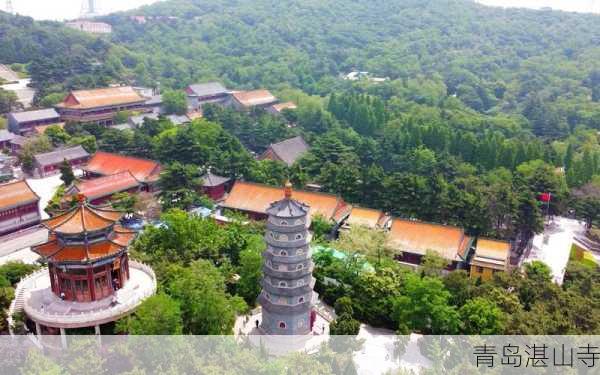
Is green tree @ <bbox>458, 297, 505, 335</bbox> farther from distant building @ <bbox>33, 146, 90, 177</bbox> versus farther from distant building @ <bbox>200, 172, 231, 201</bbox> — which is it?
distant building @ <bbox>33, 146, 90, 177</bbox>

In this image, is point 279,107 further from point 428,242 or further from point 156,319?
point 156,319

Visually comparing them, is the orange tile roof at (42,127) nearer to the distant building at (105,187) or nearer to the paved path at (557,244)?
the distant building at (105,187)

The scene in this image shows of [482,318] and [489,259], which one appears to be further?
[489,259]

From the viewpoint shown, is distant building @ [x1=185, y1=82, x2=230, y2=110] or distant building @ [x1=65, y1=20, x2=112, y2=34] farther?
distant building @ [x1=65, y1=20, x2=112, y2=34]

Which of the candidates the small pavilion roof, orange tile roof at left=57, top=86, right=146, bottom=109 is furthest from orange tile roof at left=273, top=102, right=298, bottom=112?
the small pavilion roof

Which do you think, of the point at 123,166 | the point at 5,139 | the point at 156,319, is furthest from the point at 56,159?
the point at 156,319

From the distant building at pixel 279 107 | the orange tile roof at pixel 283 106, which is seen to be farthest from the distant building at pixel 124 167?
the orange tile roof at pixel 283 106

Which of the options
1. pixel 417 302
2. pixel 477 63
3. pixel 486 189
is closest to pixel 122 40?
pixel 477 63

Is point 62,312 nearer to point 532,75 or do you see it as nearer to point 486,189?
point 486,189
